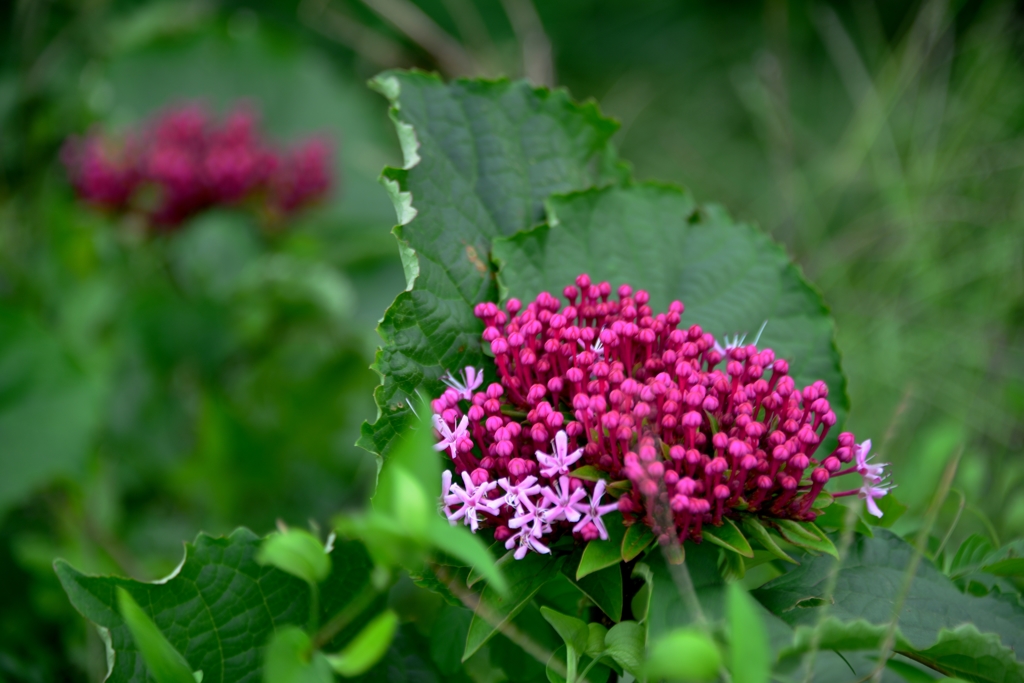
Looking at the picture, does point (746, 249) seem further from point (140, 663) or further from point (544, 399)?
point (140, 663)

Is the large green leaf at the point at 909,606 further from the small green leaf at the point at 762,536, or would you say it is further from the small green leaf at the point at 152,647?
the small green leaf at the point at 152,647

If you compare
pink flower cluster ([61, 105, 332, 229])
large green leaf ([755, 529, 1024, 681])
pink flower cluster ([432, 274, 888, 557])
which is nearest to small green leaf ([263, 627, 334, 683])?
pink flower cluster ([432, 274, 888, 557])

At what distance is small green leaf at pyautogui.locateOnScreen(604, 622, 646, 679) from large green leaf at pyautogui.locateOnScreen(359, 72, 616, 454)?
0.24 m

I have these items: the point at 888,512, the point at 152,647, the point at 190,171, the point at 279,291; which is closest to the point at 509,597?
the point at 152,647

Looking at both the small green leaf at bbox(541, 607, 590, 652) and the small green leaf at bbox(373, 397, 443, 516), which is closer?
the small green leaf at bbox(373, 397, 443, 516)

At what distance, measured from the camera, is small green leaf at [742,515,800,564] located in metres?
0.61

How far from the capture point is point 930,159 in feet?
7.11

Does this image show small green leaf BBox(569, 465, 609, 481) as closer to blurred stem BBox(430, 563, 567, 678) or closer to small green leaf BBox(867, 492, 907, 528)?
blurred stem BBox(430, 563, 567, 678)

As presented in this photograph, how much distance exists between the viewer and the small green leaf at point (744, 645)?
1.42ft

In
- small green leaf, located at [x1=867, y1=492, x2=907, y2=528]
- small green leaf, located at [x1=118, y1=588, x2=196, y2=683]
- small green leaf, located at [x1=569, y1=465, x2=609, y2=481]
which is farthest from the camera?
small green leaf, located at [x1=867, y1=492, x2=907, y2=528]

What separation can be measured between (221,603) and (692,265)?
0.61 meters

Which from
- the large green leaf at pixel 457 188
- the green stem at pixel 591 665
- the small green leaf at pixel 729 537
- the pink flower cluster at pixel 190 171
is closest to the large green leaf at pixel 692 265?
the large green leaf at pixel 457 188

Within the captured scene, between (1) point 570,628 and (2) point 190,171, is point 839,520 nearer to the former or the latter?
(1) point 570,628

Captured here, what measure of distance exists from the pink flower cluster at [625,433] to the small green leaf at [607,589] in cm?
5
